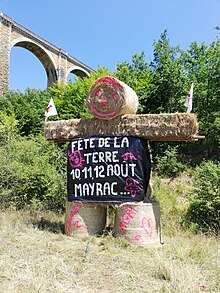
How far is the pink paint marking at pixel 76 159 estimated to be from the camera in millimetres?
6504

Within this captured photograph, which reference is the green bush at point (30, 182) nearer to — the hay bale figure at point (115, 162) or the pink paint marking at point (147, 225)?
the hay bale figure at point (115, 162)

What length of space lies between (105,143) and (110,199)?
1.08 metres

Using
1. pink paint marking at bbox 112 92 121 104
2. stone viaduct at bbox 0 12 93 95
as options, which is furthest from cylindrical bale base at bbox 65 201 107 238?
stone viaduct at bbox 0 12 93 95

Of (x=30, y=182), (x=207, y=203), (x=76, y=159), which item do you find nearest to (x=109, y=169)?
(x=76, y=159)

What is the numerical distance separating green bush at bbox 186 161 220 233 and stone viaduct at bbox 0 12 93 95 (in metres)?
19.1

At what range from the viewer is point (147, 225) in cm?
571

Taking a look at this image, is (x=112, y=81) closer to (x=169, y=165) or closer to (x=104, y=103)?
(x=104, y=103)

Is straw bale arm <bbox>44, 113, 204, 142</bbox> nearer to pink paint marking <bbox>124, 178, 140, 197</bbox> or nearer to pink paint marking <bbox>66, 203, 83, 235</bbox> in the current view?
pink paint marking <bbox>124, 178, 140, 197</bbox>

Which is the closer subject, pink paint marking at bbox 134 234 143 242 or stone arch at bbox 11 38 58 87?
pink paint marking at bbox 134 234 143 242

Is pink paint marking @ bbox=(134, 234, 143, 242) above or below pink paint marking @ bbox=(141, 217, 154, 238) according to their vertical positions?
below

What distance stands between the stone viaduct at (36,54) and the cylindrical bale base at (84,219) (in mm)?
19189

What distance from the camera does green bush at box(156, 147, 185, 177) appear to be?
1348 centimetres

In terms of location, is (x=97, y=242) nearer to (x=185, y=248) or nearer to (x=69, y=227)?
(x=69, y=227)

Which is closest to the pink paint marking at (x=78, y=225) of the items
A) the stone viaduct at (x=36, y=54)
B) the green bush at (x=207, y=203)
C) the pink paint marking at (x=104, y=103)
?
the pink paint marking at (x=104, y=103)
